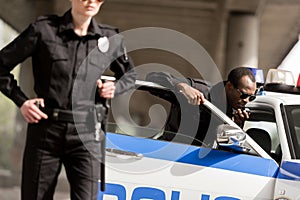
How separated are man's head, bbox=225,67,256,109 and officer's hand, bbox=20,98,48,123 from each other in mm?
2018

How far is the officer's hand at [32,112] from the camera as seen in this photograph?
351 centimetres

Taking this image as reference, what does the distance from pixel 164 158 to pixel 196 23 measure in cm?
1642

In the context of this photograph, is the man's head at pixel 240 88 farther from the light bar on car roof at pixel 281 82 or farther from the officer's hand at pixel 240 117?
the light bar on car roof at pixel 281 82

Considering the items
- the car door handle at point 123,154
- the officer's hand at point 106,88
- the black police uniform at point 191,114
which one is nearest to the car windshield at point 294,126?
the black police uniform at point 191,114

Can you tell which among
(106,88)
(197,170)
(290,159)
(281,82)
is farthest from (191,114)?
(106,88)

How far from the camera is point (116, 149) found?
4840 millimetres

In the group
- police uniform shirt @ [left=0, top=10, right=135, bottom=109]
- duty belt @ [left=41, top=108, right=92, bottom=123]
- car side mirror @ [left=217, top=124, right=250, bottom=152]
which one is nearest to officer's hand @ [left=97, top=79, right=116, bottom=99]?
police uniform shirt @ [left=0, top=10, right=135, bottom=109]

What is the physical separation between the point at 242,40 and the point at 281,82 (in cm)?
1296

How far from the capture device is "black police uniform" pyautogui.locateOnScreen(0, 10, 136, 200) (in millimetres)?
3574

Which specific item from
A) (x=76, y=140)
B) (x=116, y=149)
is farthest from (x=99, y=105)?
(x=116, y=149)

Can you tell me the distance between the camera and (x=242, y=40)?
1891 centimetres

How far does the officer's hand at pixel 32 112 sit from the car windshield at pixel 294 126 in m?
1.93

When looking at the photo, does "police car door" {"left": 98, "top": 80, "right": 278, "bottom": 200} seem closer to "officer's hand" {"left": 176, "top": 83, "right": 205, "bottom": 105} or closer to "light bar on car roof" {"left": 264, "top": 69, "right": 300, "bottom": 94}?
"officer's hand" {"left": 176, "top": 83, "right": 205, "bottom": 105}

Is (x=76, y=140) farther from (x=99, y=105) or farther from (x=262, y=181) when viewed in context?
(x=262, y=181)
